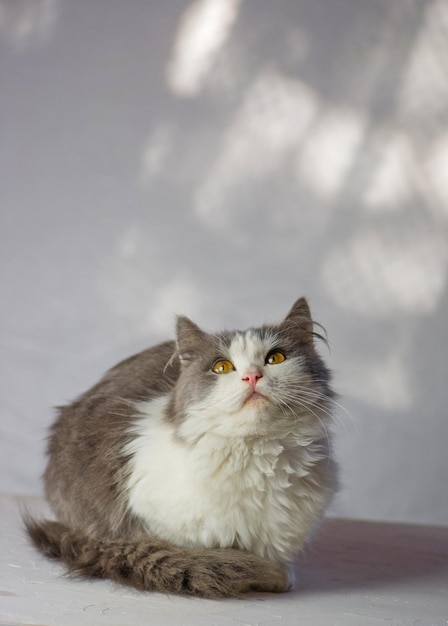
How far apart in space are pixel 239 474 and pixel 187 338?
0.30 meters

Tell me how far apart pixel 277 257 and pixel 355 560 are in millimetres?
1162

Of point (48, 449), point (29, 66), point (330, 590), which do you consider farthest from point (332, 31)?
point (330, 590)

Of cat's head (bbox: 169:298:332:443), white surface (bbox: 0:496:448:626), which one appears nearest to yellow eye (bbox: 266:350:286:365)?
cat's head (bbox: 169:298:332:443)

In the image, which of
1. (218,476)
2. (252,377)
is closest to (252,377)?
(252,377)

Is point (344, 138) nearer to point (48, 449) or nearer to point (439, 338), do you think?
point (439, 338)

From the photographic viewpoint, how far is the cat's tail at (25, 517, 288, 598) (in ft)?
4.79

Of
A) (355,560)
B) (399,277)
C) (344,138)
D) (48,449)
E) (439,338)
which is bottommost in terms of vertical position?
(355,560)

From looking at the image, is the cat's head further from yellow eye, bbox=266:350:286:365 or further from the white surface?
the white surface

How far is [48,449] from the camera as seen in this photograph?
6.25ft

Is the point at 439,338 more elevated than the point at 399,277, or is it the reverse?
the point at 399,277

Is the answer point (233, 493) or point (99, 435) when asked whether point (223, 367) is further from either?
point (99, 435)

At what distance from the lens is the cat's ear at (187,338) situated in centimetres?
163

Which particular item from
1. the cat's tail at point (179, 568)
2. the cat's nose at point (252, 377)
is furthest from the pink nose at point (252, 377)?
the cat's tail at point (179, 568)

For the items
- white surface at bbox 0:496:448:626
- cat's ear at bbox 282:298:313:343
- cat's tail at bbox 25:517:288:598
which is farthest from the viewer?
cat's ear at bbox 282:298:313:343
